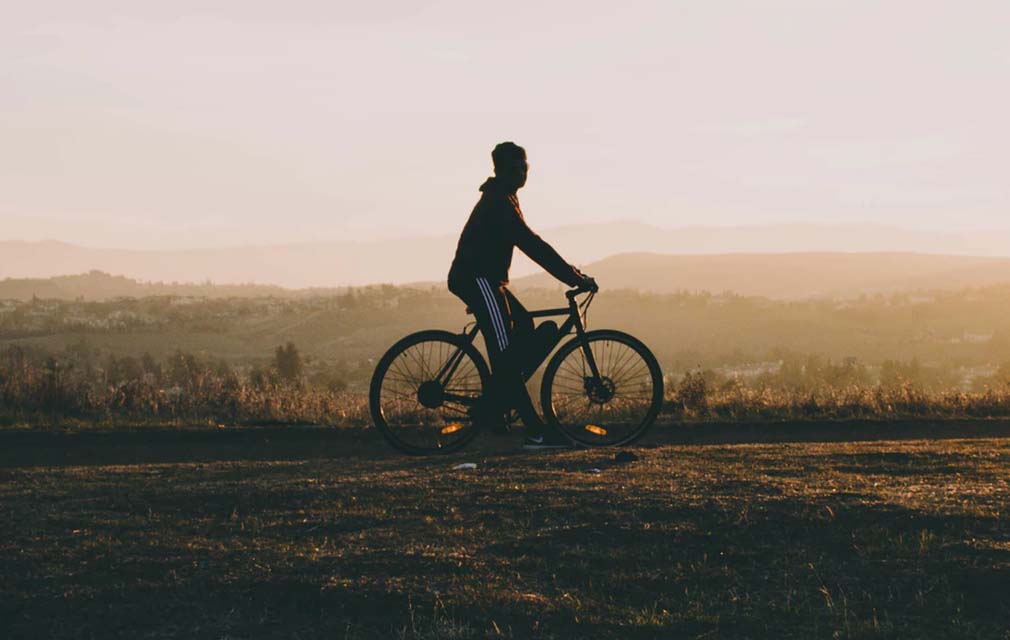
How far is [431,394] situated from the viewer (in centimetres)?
963

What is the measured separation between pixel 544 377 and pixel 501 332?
2.10ft

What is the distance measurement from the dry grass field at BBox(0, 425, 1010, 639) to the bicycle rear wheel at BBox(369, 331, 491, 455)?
75 centimetres

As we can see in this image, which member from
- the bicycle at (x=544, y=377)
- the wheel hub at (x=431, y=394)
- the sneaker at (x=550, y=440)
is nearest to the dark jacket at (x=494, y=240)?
the bicycle at (x=544, y=377)

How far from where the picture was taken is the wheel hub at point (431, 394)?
31.6 feet

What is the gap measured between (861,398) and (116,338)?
48787 mm

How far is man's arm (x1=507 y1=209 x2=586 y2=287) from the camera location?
9.09 m

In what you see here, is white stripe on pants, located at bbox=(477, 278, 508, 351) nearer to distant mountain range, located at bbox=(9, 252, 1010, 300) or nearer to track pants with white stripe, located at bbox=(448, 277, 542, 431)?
track pants with white stripe, located at bbox=(448, 277, 542, 431)

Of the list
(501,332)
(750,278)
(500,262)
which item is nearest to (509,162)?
(500,262)

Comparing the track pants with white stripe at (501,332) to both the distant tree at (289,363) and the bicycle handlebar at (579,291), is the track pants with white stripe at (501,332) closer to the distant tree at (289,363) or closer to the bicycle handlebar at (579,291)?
the bicycle handlebar at (579,291)

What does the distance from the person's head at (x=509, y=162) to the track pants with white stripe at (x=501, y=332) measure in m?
0.89

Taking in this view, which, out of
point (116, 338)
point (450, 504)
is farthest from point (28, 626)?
point (116, 338)

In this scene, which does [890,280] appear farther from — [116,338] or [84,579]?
[84,579]

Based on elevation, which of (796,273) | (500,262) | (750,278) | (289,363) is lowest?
(289,363)

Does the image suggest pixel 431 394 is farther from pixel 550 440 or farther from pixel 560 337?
pixel 560 337
